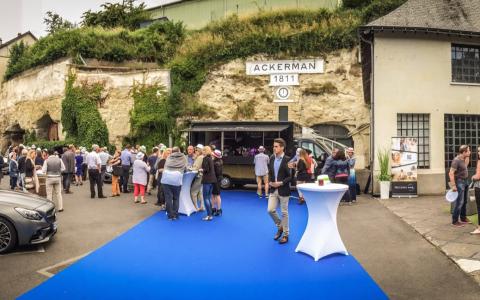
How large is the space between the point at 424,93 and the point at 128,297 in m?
13.7

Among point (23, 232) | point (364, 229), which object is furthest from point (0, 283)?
point (364, 229)

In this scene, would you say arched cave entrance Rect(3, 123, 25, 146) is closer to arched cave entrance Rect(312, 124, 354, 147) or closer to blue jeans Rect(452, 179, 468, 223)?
arched cave entrance Rect(312, 124, 354, 147)

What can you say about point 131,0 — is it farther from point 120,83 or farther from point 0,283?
point 0,283

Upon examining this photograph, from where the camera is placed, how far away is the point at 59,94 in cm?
2653

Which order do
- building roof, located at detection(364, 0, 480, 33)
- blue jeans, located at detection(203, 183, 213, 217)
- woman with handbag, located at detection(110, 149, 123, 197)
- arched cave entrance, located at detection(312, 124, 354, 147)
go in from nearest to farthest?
blue jeans, located at detection(203, 183, 213, 217), woman with handbag, located at detection(110, 149, 123, 197), building roof, located at detection(364, 0, 480, 33), arched cave entrance, located at detection(312, 124, 354, 147)

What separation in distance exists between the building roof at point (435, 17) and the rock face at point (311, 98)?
4684 mm

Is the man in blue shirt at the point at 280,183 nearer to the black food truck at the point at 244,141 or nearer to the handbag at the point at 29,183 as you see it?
the black food truck at the point at 244,141

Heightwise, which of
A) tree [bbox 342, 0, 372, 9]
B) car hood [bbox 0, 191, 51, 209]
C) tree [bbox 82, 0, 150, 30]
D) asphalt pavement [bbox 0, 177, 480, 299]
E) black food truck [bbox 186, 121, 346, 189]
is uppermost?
tree [bbox 82, 0, 150, 30]

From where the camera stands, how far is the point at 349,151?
13938 mm

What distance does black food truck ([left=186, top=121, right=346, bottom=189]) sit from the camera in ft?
53.1

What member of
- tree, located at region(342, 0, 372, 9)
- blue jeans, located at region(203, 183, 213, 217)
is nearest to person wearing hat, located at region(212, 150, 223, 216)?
blue jeans, located at region(203, 183, 213, 217)

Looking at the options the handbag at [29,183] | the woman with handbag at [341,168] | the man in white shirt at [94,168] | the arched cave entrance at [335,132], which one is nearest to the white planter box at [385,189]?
the woman with handbag at [341,168]

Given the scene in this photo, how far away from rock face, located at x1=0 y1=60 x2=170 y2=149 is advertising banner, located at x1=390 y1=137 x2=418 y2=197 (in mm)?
14033

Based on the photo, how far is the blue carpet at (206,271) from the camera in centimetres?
554
